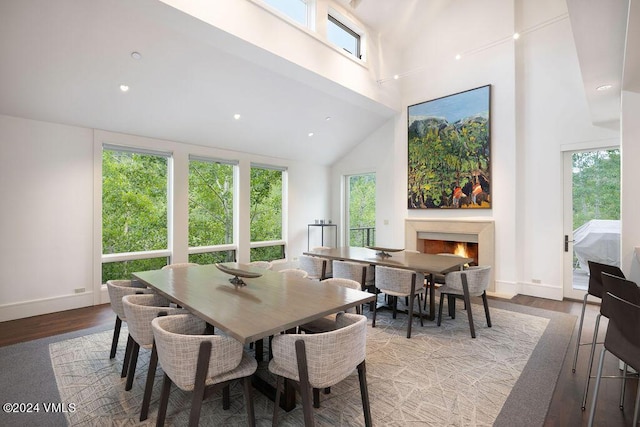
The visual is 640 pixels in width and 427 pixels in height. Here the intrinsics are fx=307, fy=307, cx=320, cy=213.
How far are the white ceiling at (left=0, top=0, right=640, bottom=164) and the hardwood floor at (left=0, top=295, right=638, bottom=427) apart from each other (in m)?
2.46

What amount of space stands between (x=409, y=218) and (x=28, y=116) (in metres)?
5.94

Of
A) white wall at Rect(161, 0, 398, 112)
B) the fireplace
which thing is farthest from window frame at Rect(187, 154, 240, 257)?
the fireplace

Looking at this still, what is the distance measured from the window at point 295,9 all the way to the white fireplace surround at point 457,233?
12.5 ft

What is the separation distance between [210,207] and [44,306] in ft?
8.77

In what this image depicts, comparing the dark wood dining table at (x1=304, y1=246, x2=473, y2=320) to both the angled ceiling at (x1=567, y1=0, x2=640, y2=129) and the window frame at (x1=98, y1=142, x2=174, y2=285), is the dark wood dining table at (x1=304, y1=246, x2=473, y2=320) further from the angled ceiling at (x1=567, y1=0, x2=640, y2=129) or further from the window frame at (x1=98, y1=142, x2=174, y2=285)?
the window frame at (x1=98, y1=142, x2=174, y2=285)

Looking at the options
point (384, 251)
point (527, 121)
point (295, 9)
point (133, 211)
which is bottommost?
point (384, 251)

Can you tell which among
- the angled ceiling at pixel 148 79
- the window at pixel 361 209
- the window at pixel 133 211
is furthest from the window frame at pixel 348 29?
the window at pixel 133 211

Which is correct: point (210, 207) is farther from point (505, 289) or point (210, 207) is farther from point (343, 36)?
point (505, 289)

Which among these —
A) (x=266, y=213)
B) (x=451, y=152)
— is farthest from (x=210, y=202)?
(x=451, y=152)

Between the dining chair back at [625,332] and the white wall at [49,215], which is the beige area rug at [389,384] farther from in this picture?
the white wall at [49,215]

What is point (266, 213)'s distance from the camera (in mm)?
6609

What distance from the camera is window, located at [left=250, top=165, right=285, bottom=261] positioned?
251 inches

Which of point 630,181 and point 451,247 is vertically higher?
point 630,181

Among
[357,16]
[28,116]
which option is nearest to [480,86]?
[357,16]
